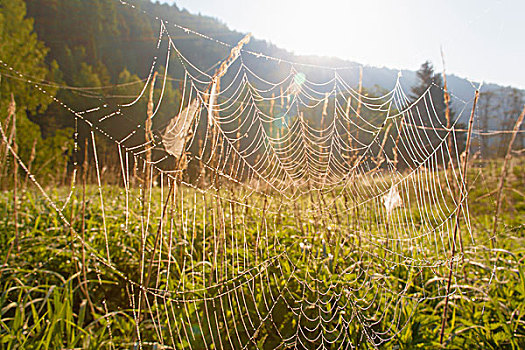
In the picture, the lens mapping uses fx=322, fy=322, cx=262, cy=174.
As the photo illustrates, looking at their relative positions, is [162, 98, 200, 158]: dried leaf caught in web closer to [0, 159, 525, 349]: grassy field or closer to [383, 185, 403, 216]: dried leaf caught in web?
[0, 159, 525, 349]: grassy field

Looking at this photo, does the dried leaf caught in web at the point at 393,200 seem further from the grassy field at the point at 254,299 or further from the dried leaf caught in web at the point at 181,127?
the dried leaf caught in web at the point at 181,127

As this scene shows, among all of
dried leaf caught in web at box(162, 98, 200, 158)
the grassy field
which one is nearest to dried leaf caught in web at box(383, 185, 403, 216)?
the grassy field

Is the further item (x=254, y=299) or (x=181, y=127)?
(x=254, y=299)

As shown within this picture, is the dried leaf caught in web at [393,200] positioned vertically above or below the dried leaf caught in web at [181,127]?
below

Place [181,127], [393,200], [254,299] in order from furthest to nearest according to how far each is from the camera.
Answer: [393,200] < [254,299] < [181,127]

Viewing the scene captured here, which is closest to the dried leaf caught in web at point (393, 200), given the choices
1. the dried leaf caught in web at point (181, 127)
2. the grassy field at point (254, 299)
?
the grassy field at point (254, 299)

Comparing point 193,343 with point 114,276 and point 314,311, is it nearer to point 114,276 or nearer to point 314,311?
point 314,311

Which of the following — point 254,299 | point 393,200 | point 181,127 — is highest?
point 181,127

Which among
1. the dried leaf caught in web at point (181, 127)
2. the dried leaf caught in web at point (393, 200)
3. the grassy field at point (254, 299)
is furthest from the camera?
the dried leaf caught in web at point (393, 200)

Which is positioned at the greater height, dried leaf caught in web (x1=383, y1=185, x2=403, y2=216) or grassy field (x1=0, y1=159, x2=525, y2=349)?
dried leaf caught in web (x1=383, y1=185, x2=403, y2=216)

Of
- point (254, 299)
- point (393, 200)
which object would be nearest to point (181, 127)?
point (254, 299)

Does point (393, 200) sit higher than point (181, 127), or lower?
lower

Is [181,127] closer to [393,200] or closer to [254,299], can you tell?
[254,299]

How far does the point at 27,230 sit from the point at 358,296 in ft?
9.23
